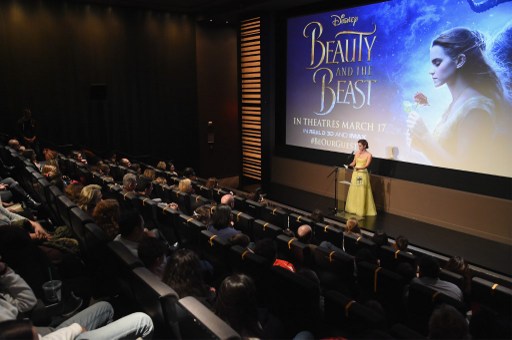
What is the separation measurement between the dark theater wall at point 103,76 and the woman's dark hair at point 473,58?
6.71m

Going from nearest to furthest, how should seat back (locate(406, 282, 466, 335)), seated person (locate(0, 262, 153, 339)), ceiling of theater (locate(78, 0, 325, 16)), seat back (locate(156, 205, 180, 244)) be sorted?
seated person (locate(0, 262, 153, 339)) < seat back (locate(406, 282, 466, 335)) < seat back (locate(156, 205, 180, 244)) < ceiling of theater (locate(78, 0, 325, 16))

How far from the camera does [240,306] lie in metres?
2.00

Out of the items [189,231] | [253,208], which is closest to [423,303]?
[189,231]

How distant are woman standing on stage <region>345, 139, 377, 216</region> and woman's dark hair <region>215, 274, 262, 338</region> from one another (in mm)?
5182

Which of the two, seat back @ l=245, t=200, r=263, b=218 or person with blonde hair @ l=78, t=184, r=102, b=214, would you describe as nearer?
person with blonde hair @ l=78, t=184, r=102, b=214

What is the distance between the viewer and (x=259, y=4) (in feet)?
26.9

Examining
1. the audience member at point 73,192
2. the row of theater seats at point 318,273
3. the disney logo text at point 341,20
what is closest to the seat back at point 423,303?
the row of theater seats at point 318,273

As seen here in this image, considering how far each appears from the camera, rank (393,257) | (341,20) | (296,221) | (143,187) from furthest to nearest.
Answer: (341,20) < (143,187) < (296,221) < (393,257)

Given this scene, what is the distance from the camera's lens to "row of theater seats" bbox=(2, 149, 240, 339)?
1838mm

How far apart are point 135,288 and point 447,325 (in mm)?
1672

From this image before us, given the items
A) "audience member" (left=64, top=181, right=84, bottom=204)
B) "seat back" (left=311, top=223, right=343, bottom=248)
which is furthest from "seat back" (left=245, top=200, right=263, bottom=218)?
"audience member" (left=64, top=181, right=84, bottom=204)

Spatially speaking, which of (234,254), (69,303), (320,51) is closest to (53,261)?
(69,303)

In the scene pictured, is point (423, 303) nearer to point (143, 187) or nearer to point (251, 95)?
point (143, 187)

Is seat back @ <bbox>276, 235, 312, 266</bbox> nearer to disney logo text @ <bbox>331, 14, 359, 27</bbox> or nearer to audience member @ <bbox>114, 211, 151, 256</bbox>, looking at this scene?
audience member @ <bbox>114, 211, 151, 256</bbox>
